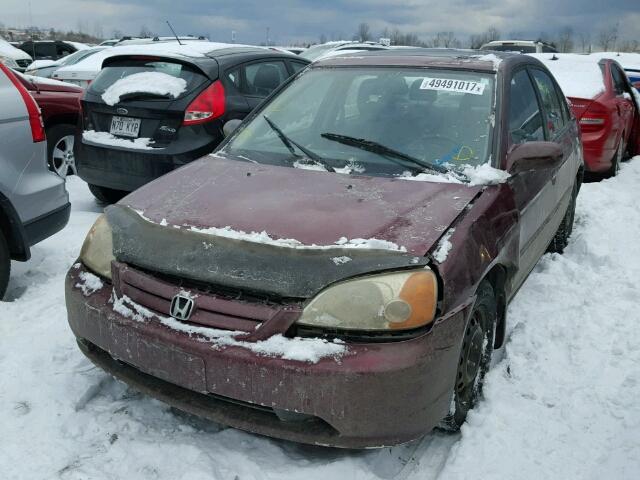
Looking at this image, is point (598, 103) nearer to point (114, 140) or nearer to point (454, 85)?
point (454, 85)

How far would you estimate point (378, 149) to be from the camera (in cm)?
322

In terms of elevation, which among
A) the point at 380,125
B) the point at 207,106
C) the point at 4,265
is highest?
the point at 380,125

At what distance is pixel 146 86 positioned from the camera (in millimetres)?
5469

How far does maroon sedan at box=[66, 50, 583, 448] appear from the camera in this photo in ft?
7.22

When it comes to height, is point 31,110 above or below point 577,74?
above

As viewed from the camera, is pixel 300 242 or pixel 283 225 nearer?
pixel 300 242

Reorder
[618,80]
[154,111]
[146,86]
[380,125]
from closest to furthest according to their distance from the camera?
[380,125], [154,111], [146,86], [618,80]

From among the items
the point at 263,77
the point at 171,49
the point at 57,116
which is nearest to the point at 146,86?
the point at 171,49

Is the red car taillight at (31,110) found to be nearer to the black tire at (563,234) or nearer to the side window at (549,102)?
the side window at (549,102)

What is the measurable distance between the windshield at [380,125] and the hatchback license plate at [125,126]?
201 centimetres

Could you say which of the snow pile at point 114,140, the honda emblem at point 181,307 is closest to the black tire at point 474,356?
the honda emblem at point 181,307

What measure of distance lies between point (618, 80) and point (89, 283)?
8.08 metres

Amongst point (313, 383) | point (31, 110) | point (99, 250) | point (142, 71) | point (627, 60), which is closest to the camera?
point (313, 383)

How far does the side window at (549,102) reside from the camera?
14.1 ft
